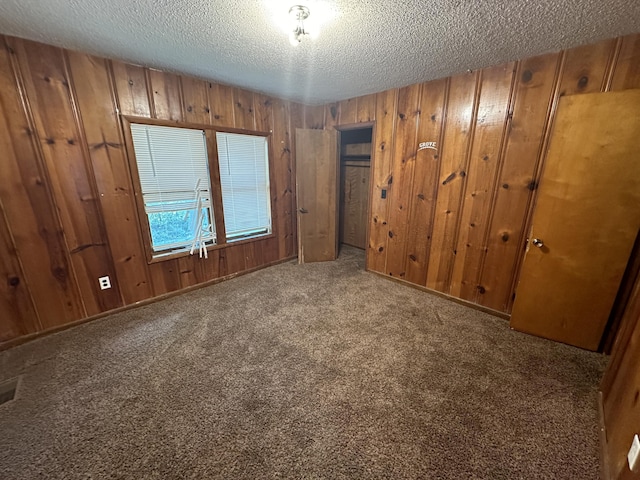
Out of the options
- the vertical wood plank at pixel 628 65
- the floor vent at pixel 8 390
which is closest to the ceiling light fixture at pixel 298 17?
the vertical wood plank at pixel 628 65

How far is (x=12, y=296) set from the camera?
2.05 m

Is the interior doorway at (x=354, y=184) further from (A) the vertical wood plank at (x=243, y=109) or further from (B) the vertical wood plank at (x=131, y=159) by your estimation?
(B) the vertical wood plank at (x=131, y=159)

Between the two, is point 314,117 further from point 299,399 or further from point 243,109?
point 299,399

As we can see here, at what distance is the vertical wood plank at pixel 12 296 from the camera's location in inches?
78.0

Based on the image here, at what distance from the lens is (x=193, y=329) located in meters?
2.32

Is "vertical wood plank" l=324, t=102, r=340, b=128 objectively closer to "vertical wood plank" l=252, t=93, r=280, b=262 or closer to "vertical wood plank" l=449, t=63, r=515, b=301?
"vertical wood plank" l=252, t=93, r=280, b=262

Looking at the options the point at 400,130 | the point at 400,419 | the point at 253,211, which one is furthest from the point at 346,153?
the point at 400,419

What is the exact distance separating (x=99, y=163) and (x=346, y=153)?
3.56 meters

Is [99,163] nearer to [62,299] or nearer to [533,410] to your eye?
[62,299]

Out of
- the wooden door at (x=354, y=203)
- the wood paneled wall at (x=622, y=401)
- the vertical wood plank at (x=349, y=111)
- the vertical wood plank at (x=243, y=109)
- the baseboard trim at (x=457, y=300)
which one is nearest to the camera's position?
the wood paneled wall at (x=622, y=401)

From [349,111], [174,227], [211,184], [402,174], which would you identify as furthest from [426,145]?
[174,227]

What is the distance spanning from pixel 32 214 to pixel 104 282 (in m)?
0.77

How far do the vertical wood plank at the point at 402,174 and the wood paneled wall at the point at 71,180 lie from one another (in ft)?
6.93

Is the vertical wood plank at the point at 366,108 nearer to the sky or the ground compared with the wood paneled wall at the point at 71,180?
nearer to the sky
